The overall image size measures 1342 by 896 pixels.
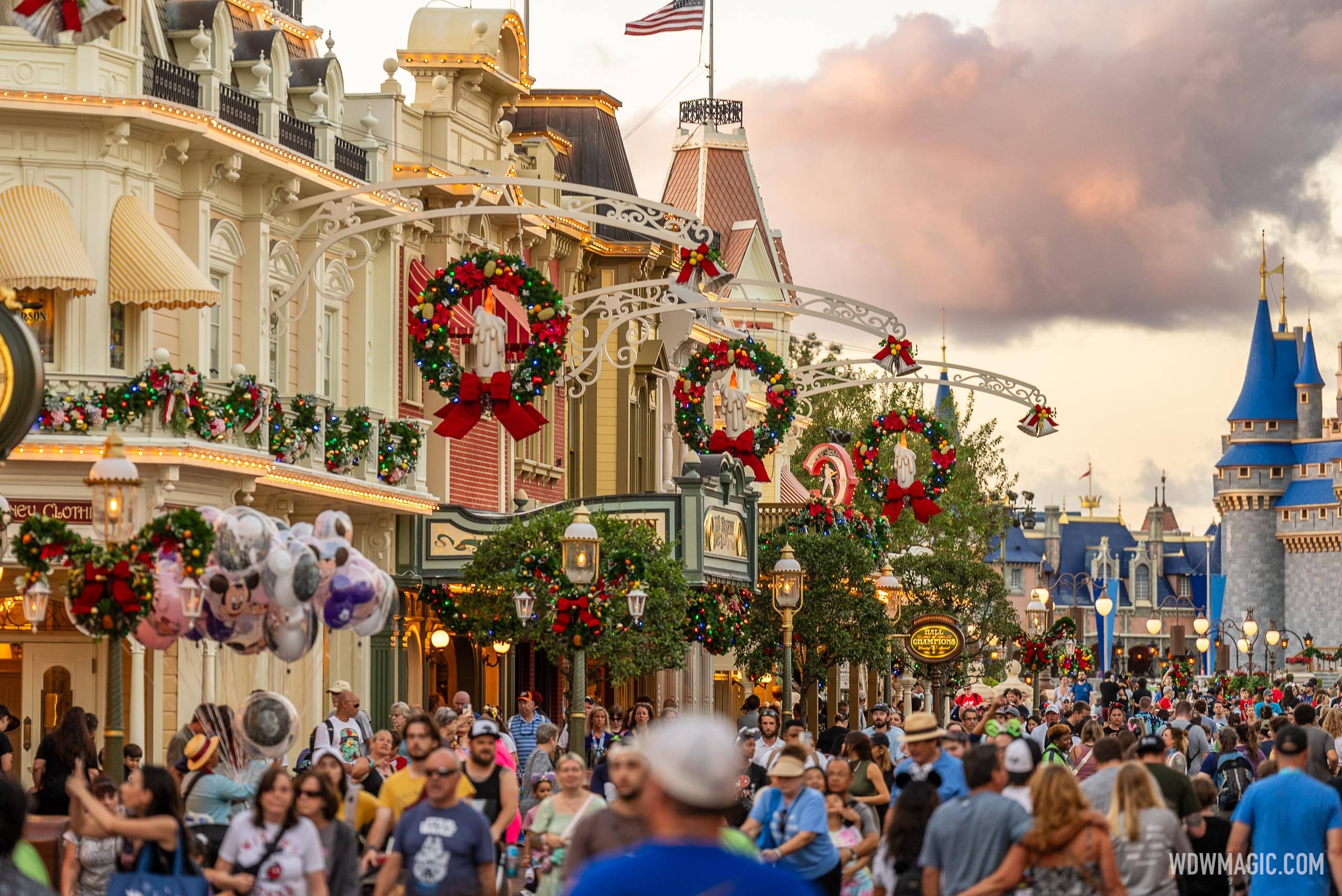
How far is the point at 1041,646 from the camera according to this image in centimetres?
4600

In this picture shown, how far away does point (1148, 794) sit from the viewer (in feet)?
36.8

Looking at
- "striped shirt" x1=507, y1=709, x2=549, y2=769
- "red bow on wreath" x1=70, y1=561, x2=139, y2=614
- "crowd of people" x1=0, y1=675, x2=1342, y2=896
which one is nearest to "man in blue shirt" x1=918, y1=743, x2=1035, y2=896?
"crowd of people" x1=0, y1=675, x2=1342, y2=896

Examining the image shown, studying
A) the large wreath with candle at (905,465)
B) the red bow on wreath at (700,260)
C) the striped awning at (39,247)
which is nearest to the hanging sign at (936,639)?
the large wreath with candle at (905,465)

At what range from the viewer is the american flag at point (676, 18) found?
34.5m

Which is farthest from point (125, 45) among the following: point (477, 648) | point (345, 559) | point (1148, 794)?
point (1148, 794)

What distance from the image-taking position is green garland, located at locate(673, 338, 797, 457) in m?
33.6

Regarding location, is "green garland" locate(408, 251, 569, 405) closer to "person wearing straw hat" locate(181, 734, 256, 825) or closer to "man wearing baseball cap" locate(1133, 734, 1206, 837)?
"person wearing straw hat" locate(181, 734, 256, 825)

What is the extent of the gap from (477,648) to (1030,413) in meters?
9.30

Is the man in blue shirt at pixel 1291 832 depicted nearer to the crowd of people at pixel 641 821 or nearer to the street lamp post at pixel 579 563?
the crowd of people at pixel 641 821

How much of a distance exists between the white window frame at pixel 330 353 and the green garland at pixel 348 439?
1248 millimetres

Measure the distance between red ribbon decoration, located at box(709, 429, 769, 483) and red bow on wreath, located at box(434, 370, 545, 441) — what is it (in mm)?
8670

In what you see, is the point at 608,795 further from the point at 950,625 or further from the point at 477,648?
the point at 950,625

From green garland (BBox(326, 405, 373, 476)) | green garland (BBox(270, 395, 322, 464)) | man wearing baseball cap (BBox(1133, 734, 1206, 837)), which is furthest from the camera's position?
green garland (BBox(326, 405, 373, 476))

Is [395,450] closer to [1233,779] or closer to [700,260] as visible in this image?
[700,260]
